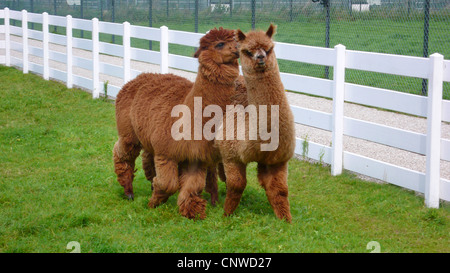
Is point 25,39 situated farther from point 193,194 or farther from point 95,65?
point 193,194

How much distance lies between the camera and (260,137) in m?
4.79

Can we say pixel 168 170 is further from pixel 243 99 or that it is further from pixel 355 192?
pixel 355 192

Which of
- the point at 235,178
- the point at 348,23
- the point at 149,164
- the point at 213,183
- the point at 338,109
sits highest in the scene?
the point at 348,23

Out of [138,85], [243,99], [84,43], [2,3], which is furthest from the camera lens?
[2,3]

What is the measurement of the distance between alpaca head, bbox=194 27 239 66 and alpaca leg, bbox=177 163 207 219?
96cm

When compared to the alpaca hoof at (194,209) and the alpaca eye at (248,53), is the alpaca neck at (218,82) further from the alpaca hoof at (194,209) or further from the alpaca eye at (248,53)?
the alpaca hoof at (194,209)

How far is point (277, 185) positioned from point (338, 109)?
2.14 meters

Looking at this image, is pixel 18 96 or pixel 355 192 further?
pixel 18 96

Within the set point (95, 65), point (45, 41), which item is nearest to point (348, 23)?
point (95, 65)

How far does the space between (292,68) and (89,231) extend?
35.1ft

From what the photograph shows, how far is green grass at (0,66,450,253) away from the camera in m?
4.83

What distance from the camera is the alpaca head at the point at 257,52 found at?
14.9 feet
